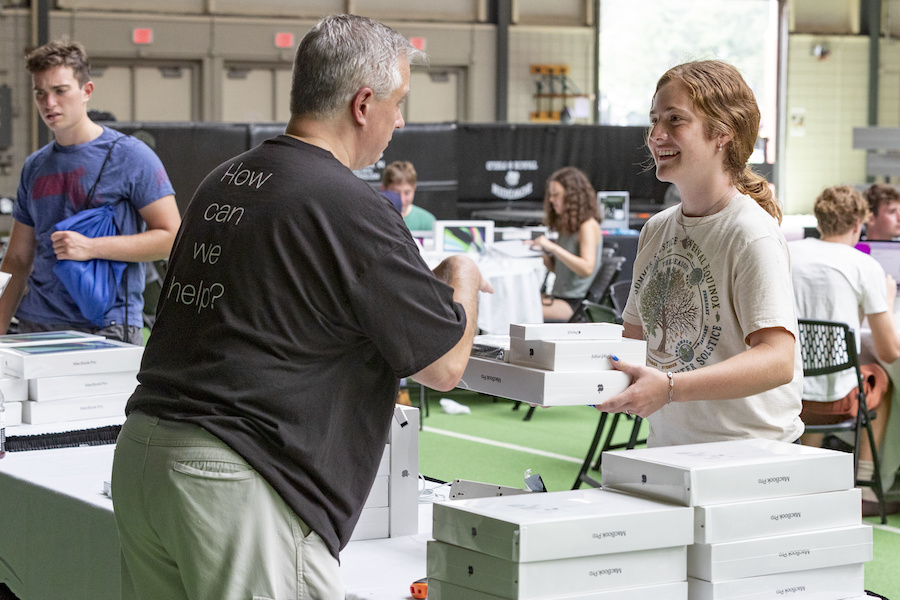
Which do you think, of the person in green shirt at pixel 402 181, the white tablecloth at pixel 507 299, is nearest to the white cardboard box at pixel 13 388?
the white tablecloth at pixel 507 299

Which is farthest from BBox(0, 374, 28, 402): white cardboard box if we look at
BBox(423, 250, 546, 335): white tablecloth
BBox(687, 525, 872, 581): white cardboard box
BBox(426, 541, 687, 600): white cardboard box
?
BBox(423, 250, 546, 335): white tablecloth

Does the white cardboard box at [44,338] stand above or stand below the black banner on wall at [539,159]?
below

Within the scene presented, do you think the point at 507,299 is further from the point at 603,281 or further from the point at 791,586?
the point at 791,586

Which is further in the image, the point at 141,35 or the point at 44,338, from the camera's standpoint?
the point at 141,35

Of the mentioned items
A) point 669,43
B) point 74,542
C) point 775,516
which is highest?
point 669,43

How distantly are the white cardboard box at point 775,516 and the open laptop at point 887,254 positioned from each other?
12.7 ft

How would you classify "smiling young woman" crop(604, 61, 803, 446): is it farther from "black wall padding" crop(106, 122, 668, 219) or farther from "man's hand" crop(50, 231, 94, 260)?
"black wall padding" crop(106, 122, 668, 219)

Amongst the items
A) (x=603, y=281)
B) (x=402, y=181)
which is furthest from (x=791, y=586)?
(x=402, y=181)

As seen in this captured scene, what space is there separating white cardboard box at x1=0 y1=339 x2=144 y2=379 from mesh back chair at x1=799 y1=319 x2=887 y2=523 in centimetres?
246

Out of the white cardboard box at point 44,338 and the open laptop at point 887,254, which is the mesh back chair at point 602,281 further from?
the white cardboard box at point 44,338

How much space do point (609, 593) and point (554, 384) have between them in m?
0.31

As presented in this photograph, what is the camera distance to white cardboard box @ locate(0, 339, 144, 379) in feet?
8.54

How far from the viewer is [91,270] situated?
297 centimetres

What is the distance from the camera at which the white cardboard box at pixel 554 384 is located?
1519 mm
